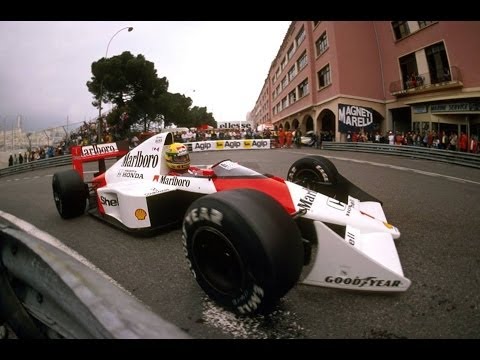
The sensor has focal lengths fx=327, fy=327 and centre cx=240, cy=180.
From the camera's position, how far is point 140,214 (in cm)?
402

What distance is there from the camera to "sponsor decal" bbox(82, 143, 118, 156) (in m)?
6.08

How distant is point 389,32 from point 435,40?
421cm

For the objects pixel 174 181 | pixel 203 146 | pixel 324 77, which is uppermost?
pixel 324 77

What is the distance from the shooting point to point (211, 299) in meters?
2.52

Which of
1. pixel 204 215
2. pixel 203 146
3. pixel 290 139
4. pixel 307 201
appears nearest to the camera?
pixel 204 215

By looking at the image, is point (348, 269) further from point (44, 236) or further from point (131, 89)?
point (131, 89)

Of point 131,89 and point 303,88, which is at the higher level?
point 131,89

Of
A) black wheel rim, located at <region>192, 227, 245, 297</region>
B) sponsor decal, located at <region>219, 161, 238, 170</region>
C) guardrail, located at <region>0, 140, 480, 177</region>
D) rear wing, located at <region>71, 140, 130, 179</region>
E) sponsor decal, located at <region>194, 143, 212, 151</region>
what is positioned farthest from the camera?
sponsor decal, located at <region>194, 143, 212, 151</region>

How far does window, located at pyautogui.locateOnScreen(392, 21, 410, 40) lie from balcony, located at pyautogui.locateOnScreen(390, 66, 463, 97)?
2.80 meters

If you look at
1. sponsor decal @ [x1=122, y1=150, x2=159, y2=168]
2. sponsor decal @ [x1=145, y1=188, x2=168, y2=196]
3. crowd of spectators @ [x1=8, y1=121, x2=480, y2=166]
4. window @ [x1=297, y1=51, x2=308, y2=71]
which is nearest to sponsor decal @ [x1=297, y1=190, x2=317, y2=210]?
sponsor decal @ [x1=145, y1=188, x2=168, y2=196]

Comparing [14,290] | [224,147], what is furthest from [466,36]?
[14,290]

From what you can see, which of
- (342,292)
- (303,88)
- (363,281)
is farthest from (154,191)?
(303,88)

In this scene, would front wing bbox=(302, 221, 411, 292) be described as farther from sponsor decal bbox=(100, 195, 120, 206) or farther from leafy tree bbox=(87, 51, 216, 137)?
leafy tree bbox=(87, 51, 216, 137)

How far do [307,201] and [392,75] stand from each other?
71.4 ft
